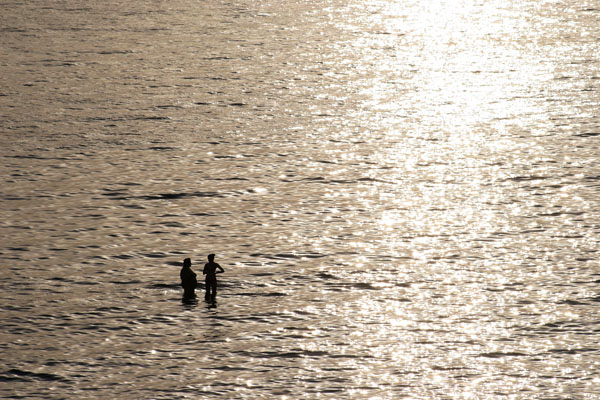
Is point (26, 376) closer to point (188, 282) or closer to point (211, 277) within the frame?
point (188, 282)

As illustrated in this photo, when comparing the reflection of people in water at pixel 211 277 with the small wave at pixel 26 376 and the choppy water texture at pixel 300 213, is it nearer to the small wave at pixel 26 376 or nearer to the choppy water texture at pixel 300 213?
the choppy water texture at pixel 300 213

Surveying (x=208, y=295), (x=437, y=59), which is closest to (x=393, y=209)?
(x=208, y=295)

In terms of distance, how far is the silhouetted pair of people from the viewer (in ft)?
87.2

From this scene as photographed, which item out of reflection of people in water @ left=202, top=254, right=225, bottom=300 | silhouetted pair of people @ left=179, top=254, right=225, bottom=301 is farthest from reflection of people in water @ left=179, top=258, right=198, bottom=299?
reflection of people in water @ left=202, top=254, right=225, bottom=300

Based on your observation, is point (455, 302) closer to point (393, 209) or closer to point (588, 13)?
point (393, 209)

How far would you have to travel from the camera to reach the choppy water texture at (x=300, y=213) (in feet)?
78.7

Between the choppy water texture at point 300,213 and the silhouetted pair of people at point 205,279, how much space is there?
51 cm

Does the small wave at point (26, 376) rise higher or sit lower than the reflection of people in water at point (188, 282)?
lower

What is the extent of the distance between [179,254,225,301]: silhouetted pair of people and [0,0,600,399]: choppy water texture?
51 centimetres

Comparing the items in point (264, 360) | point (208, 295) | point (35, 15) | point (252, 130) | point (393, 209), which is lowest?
point (264, 360)

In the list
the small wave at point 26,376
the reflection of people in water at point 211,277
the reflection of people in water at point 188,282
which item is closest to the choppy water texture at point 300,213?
the small wave at point 26,376

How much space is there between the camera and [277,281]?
94.9ft

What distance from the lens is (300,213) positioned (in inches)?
1356

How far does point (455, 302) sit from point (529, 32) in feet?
132
